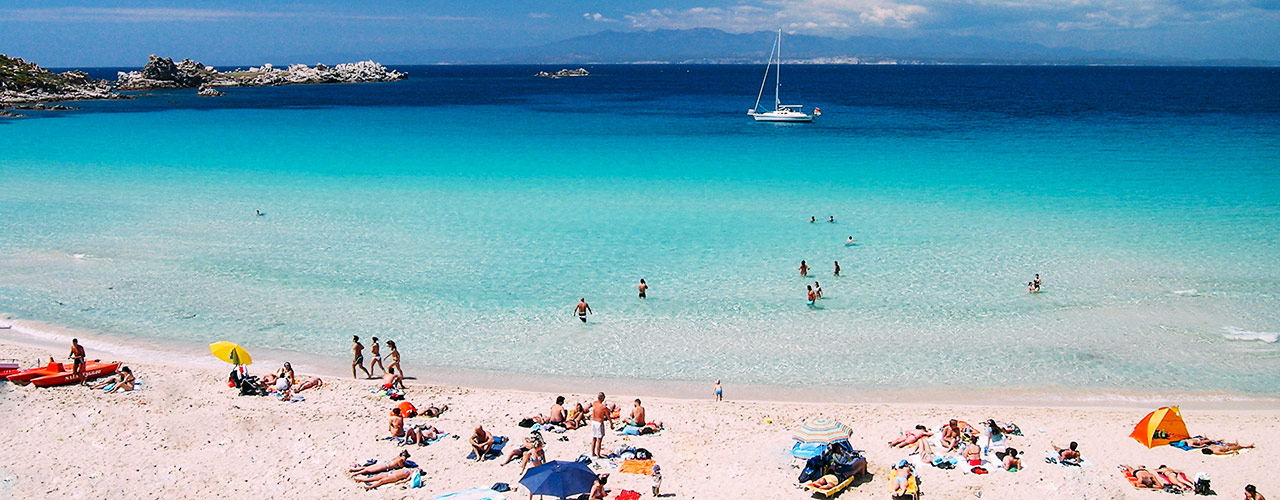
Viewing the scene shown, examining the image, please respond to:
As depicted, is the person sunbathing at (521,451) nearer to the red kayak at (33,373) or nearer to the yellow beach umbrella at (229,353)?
the yellow beach umbrella at (229,353)

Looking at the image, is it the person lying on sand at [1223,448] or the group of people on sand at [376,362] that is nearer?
the person lying on sand at [1223,448]

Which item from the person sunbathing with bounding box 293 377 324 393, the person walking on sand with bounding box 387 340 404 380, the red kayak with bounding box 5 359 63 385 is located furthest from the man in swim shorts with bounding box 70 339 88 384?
the person walking on sand with bounding box 387 340 404 380

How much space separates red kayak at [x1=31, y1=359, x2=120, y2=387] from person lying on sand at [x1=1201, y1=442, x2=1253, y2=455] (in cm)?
2101

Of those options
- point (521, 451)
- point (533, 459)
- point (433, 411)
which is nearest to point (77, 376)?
point (433, 411)

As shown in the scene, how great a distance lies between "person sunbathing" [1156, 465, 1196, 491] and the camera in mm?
12758

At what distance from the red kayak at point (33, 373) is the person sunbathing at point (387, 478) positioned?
330 inches

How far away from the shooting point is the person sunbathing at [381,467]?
13414 millimetres

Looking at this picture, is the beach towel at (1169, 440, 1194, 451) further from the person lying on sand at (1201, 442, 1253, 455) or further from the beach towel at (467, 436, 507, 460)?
the beach towel at (467, 436, 507, 460)

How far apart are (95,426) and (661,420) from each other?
10.3 meters

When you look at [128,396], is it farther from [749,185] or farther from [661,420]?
[749,185]

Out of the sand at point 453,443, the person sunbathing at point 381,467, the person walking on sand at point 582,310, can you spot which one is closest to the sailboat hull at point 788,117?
the person walking on sand at point 582,310

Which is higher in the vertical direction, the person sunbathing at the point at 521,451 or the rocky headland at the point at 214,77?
the rocky headland at the point at 214,77

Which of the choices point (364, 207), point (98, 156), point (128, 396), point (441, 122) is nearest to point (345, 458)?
point (128, 396)

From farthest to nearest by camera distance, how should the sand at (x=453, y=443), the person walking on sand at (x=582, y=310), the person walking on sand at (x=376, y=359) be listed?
the person walking on sand at (x=582, y=310), the person walking on sand at (x=376, y=359), the sand at (x=453, y=443)
